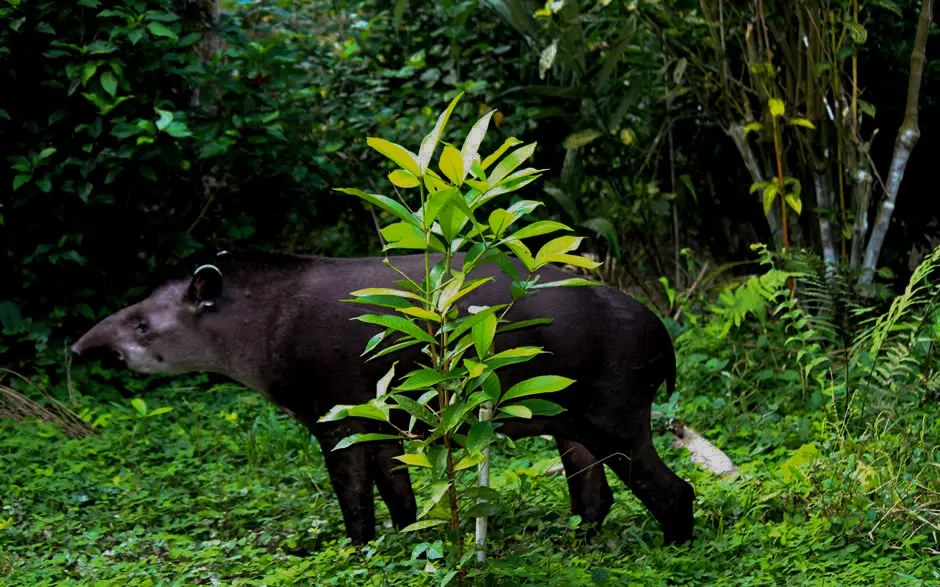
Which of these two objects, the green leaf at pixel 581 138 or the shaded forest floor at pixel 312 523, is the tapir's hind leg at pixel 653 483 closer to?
the shaded forest floor at pixel 312 523

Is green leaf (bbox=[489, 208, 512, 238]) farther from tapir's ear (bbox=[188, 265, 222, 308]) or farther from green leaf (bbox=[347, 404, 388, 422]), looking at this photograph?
tapir's ear (bbox=[188, 265, 222, 308])

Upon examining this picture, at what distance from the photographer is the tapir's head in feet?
15.3

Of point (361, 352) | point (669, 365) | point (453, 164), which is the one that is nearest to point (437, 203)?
point (453, 164)

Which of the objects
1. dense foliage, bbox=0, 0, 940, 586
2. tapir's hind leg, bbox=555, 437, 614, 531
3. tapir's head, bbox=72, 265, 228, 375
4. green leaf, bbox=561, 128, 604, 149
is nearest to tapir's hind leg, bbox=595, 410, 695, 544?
dense foliage, bbox=0, 0, 940, 586

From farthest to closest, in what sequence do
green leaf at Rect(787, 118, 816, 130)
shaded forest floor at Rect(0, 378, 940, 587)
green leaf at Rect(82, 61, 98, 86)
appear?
green leaf at Rect(82, 61, 98, 86) → green leaf at Rect(787, 118, 816, 130) → shaded forest floor at Rect(0, 378, 940, 587)

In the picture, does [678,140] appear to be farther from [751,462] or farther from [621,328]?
[621,328]

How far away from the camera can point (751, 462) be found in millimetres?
5332

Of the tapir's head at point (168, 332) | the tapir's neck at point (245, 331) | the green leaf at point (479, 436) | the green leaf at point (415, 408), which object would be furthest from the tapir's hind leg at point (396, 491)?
the green leaf at point (479, 436)

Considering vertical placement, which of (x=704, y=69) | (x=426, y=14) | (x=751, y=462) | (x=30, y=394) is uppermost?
(x=426, y=14)

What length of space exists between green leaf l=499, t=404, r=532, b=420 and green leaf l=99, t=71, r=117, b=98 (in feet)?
13.4

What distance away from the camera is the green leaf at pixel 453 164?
3203 mm

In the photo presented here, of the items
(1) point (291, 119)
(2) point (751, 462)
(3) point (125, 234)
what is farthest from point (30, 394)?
(2) point (751, 462)

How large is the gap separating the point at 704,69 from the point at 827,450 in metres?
2.80

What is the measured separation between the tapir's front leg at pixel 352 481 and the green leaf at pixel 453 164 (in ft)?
5.05
